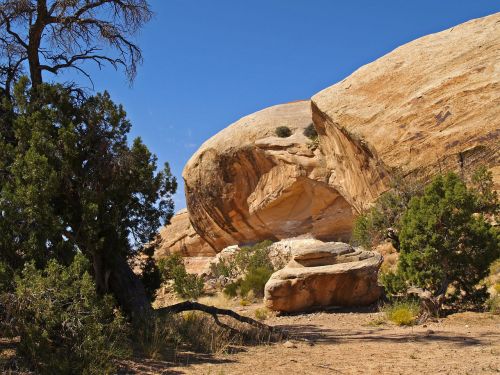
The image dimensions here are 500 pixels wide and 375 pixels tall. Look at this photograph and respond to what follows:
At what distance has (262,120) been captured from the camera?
3030cm

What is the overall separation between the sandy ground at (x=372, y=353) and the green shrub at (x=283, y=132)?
19.2m

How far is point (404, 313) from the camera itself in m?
10.4

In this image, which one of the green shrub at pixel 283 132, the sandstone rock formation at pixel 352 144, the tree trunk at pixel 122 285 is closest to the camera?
the tree trunk at pixel 122 285

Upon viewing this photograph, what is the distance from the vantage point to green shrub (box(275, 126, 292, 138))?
2894cm

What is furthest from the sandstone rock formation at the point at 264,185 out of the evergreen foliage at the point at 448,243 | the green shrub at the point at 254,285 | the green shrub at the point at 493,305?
the green shrub at the point at 493,305

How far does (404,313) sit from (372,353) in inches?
135

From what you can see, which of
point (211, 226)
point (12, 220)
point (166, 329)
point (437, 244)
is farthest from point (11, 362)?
point (211, 226)

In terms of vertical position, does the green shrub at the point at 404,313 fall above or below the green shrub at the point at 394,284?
below

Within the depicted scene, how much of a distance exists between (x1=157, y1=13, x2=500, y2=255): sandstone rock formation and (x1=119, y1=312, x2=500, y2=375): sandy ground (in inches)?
319

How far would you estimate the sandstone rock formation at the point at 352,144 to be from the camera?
1688 centimetres

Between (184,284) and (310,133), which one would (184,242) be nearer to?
(310,133)

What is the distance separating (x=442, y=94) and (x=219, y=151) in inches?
592

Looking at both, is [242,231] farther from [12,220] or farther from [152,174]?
[12,220]

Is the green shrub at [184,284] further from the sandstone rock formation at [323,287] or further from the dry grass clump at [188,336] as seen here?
the dry grass clump at [188,336]
